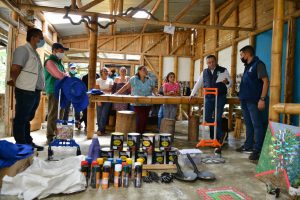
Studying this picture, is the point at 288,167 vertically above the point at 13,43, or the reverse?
the point at 13,43

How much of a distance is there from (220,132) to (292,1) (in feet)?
8.80

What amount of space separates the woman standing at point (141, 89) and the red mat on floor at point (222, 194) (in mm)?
2545

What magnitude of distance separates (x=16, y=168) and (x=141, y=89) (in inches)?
105

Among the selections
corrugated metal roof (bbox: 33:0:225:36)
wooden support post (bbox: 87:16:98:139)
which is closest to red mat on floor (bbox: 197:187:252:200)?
wooden support post (bbox: 87:16:98:139)

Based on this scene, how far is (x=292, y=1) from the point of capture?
4297 millimetres

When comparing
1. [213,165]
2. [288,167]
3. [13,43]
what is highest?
[13,43]

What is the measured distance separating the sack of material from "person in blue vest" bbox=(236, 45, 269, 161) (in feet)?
8.02

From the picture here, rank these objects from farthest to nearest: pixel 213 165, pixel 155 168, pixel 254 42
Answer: pixel 254 42, pixel 213 165, pixel 155 168

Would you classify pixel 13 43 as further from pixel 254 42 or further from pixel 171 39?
pixel 171 39

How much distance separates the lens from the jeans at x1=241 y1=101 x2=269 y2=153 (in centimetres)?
342

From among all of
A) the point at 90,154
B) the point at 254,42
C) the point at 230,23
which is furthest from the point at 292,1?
the point at 90,154

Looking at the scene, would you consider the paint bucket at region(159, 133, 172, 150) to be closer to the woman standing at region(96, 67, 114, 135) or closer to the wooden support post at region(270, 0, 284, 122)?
the wooden support post at region(270, 0, 284, 122)

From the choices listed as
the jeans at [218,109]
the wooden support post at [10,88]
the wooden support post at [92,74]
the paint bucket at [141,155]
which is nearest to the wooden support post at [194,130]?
the jeans at [218,109]

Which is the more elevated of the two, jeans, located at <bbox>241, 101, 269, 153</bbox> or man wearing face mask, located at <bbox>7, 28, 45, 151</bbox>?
man wearing face mask, located at <bbox>7, 28, 45, 151</bbox>
